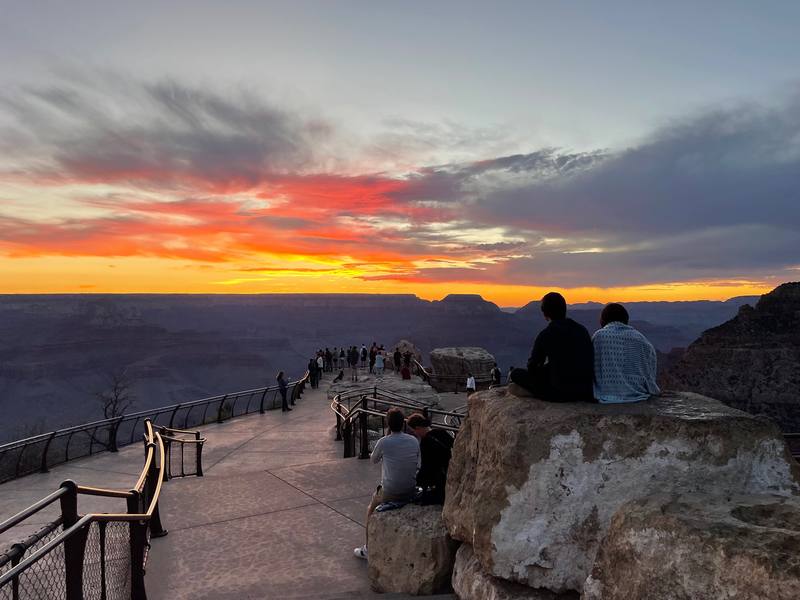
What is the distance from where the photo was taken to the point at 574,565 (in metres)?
3.67

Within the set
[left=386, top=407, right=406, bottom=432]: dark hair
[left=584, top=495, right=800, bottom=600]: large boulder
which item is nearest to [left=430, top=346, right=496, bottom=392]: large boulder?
[left=386, top=407, right=406, bottom=432]: dark hair

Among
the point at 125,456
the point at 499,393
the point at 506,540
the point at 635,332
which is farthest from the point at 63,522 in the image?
the point at 125,456

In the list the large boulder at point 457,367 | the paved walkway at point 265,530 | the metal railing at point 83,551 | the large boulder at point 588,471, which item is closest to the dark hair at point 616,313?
the large boulder at point 588,471

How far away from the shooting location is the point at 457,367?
100 feet

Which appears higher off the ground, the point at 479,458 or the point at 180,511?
the point at 479,458

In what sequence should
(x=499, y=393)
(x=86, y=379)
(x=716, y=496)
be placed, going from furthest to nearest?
(x=86, y=379) → (x=499, y=393) → (x=716, y=496)

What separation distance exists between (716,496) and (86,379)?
17743 centimetres

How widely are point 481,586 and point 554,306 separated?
2.23 meters

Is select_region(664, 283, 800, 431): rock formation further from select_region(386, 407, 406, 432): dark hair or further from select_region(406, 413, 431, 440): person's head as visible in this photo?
select_region(386, 407, 406, 432): dark hair

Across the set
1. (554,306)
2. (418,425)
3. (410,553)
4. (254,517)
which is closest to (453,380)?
(254,517)

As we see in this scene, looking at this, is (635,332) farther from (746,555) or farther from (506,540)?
(746,555)

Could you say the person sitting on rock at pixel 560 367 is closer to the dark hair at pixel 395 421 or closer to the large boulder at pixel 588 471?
the large boulder at pixel 588 471

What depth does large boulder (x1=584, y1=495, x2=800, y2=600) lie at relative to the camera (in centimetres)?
227

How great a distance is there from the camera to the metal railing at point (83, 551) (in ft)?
10.8
